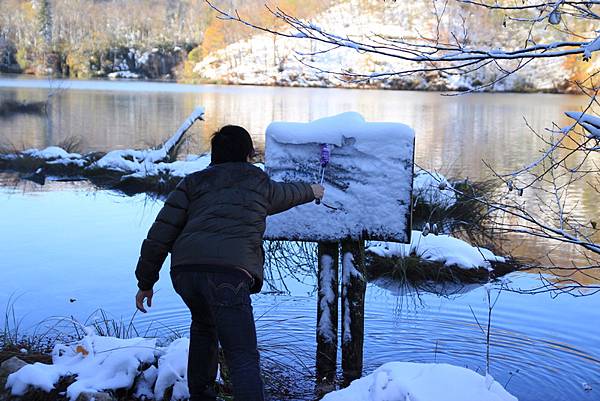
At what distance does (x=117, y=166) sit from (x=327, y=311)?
11.3 meters

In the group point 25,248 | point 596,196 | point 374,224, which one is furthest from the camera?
point 596,196

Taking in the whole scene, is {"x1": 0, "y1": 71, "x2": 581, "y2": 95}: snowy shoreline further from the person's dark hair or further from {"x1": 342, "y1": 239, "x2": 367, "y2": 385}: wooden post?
the person's dark hair

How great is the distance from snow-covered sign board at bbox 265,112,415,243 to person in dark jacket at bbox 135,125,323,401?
0.74 m

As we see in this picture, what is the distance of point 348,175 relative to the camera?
14.9 feet

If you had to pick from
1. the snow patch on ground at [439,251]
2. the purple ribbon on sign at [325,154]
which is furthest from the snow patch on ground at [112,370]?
the snow patch on ground at [439,251]

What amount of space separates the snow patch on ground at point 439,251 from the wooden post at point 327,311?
3267mm

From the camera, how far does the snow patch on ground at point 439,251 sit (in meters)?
8.13

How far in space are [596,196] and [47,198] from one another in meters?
8.87

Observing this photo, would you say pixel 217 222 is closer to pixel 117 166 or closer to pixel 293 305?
pixel 293 305

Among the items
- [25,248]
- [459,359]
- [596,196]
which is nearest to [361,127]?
[459,359]

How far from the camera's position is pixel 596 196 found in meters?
12.8

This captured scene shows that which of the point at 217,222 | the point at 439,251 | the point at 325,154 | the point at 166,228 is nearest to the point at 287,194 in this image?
the point at 217,222

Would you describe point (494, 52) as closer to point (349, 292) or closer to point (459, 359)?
→ point (349, 292)

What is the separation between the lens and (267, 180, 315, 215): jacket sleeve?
3758mm
